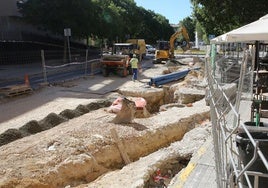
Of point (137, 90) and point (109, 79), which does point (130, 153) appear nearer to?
point (137, 90)

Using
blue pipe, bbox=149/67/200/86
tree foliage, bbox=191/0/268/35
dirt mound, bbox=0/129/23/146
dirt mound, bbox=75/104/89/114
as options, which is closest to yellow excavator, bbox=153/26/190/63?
tree foliage, bbox=191/0/268/35

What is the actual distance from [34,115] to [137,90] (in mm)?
5482

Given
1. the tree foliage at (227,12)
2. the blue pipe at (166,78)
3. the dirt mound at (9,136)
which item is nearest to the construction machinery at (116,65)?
the blue pipe at (166,78)

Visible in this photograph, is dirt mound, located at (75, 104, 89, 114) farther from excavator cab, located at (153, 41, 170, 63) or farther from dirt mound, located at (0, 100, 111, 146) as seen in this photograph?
excavator cab, located at (153, 41, 170, 63)

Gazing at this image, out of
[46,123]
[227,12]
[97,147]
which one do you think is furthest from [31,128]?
[227,12]

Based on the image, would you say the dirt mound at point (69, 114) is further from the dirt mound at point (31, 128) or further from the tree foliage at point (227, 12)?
the tree foliage at point (227, 12)

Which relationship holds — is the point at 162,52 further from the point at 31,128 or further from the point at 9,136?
the point at 9,136

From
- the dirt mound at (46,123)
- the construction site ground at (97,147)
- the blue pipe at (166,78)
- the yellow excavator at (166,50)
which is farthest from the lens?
the yellow excavator at (166,50)

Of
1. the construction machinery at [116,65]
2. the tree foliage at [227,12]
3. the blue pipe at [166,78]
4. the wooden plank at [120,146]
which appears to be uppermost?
the tree foliage at [227,12]

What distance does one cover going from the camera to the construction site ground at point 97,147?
6.99 m

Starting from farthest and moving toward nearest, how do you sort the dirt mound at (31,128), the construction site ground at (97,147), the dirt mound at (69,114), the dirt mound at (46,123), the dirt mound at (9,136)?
the dirt mound at (69,114)
the dirt mound at (31,128)
the dirt mound at (46,123)
the dirt mound at (9,136)
the construction site ground at (97,147)

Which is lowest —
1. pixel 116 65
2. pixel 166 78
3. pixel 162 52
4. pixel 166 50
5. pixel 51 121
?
pixel 51 121

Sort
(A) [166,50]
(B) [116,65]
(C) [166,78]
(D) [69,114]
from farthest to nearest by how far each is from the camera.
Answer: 1. (A) [166,50]
2. (B) [116,65]
3. (C) [166,78]
4. (D) [69,114]

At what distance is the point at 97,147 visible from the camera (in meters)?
8.88
